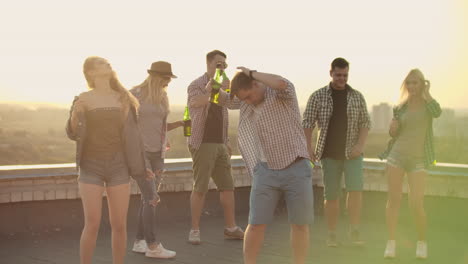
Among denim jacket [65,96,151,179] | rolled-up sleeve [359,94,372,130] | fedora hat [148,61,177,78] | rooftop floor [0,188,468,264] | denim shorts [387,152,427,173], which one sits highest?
fedora hat [148,61,177,78]

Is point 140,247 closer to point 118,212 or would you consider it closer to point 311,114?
point 118,212

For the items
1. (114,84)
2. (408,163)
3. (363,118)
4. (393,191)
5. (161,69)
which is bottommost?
(393,191)

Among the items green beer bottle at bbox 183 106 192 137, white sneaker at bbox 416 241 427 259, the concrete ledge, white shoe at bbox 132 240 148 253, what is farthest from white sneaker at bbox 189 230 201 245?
white sneaker at bbox 416 241 427 259

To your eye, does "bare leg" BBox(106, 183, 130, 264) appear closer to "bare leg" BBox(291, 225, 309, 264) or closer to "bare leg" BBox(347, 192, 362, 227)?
"bare leg" BBox(291, 225, 309, 264)

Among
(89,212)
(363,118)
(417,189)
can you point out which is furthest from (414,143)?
(89,212)

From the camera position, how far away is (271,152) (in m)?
6.20

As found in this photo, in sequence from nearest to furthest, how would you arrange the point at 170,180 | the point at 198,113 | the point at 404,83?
the point at 404,83 → the point at 198,113 → the point at 170,180

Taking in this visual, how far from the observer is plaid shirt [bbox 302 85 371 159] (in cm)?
854

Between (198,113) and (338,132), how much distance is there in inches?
56.8

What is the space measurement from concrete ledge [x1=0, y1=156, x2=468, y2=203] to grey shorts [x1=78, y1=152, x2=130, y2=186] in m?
2.88

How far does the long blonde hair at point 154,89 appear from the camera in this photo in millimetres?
7996

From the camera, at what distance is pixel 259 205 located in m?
6.29

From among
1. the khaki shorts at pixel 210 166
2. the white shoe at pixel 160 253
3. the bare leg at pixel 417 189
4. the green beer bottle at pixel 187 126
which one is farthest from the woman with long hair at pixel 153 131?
the bare leg at pixel 417 189

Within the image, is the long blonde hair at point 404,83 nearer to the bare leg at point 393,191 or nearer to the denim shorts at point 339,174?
the bare leg at point 393,191
